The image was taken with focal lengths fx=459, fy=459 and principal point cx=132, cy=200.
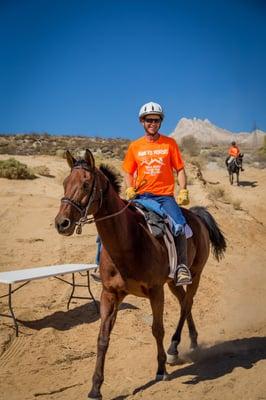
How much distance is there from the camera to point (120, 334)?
7.61 m

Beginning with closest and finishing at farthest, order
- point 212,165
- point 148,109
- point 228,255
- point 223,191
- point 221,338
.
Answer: point 148,109 < point 221,338 < point 228,255 < point 223,191 < point 212,165

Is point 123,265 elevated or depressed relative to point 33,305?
elevated

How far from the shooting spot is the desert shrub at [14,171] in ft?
61.0

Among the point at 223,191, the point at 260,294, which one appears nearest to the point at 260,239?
the point at 260,294

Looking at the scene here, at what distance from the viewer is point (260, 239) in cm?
1614

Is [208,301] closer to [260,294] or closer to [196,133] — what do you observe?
[260,294]

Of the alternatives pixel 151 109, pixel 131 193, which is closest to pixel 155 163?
pixel 131 193

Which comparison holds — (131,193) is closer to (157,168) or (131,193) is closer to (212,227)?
(157,168)

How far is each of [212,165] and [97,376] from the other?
34.1 metres

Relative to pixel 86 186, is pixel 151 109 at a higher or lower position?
higher

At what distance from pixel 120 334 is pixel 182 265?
225 centimetres

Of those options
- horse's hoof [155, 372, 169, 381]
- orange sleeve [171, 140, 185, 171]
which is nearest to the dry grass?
orange sleeve [171, 140, 185, 171]

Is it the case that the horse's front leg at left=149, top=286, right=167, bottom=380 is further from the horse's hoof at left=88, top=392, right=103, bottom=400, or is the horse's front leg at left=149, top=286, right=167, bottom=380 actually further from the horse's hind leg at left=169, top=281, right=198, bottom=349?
the horse's hind leg at left=169, top=281, right=198, bottom=349

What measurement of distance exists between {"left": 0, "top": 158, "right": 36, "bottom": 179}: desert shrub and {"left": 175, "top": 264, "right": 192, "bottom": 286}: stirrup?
13832 mm
